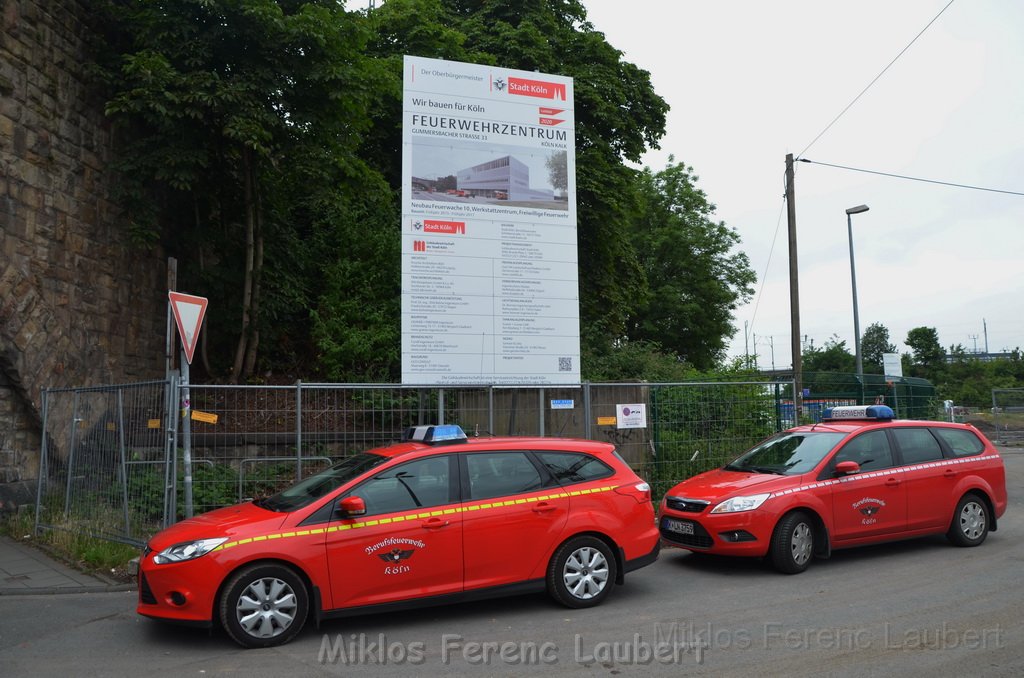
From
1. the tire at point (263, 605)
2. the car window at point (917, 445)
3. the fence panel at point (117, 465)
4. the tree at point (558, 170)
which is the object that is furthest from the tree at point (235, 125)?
the car window at point (917, 445)

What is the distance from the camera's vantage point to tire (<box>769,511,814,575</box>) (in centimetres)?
819

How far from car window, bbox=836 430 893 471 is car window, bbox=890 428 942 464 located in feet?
0.68

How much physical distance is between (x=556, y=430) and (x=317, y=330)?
5.65 m

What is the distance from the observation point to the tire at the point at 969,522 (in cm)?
944

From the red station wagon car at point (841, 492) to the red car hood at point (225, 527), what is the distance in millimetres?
4548

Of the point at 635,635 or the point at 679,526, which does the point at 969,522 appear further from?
the point at 635,635

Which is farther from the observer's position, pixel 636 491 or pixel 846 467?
pixel 846 467

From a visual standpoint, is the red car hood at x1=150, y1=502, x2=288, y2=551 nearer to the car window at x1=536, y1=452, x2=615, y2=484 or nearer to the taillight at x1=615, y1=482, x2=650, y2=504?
the car window at x1=536, y1=452, x2=615, y2=484

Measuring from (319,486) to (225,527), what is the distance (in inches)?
34.0

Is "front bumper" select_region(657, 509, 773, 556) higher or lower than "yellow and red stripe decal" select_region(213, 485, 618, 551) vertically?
lower

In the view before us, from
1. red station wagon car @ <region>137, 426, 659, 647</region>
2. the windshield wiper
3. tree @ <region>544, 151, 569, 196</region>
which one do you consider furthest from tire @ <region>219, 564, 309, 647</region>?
tree @ <region>544, 151, 569, 196</region>

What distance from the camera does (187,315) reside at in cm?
843

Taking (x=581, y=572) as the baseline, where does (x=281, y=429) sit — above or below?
above

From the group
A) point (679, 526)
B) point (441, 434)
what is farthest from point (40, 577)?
point (679, 526)
